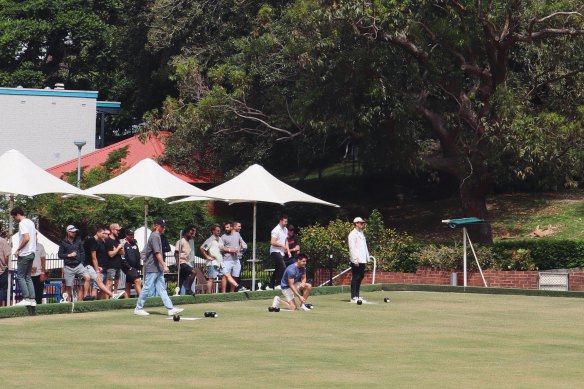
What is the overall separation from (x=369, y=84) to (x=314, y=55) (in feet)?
6.41

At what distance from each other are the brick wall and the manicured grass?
25.0 ft

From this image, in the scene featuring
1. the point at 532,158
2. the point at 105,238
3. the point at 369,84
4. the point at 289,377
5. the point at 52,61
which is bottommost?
the point at 289,377

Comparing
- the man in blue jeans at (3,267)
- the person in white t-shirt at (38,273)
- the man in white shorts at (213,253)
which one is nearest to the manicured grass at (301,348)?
the man in blue jeans at (3,267)

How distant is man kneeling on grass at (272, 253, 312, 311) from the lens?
21.6 meters

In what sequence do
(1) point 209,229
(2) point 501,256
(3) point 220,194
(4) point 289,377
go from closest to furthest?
1. (4) point 289,377
2. (3) point 220,194
3. (2) point 501,256
4. (1) point 209,229

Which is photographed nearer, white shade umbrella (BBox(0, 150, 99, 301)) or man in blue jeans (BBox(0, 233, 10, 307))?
man in blue jeans (BBox(0, 233, 10, 307))

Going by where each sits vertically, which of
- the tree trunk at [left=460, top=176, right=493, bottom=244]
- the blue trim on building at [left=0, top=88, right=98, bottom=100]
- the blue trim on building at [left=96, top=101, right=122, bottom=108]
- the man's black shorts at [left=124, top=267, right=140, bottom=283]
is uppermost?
the blue trim on building at [left=96, top=101, right=122, bottom=108]

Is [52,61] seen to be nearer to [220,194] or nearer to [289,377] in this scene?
[220,194]

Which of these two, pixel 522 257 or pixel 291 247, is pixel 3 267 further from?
pixel 522 257

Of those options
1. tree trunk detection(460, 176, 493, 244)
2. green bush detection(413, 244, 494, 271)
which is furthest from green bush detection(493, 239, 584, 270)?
tree trunk detection(460, 176, 493, 244)

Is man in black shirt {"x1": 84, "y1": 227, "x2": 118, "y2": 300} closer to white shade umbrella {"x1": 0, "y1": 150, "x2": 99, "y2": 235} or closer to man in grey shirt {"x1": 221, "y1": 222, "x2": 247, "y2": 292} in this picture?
white shade umbrella {"x1": 0, "y1": 150, "x2": 99, "y2": 235}

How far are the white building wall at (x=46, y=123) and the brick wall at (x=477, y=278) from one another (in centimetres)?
1966

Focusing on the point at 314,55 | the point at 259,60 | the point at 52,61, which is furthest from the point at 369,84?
the point at 52,61

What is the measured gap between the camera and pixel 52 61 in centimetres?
6316
